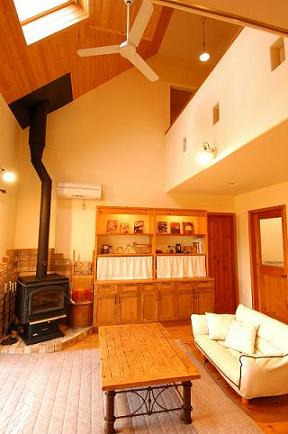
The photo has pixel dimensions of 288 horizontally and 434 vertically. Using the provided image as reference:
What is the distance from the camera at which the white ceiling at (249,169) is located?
104 inches

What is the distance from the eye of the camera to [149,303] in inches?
177

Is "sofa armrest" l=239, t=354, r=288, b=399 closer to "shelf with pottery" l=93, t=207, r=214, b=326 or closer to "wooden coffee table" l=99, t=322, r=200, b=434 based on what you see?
"wooden coffee table" l=99, t=322, r=200, b=434

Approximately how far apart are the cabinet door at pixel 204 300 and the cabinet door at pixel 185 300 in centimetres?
9

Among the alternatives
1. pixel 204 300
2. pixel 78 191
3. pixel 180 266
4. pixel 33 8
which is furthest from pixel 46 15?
pixel 204 300

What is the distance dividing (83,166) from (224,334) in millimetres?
3864

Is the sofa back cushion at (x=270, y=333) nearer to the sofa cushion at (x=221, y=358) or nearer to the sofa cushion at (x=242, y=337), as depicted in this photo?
the sofa cushion at (x=242, y=337)

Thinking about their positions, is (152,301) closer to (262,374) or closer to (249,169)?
(262,374)

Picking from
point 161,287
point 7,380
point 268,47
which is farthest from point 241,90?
point 7,380

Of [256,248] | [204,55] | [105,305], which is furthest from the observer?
[256,248]

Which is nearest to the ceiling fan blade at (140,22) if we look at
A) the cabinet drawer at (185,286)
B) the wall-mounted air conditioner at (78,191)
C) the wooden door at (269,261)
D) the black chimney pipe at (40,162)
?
the black chimney pipe at (40,162)

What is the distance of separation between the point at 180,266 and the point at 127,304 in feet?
4.20

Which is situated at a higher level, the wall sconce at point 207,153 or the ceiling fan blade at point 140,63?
the ceiling fan blade at point 140,63

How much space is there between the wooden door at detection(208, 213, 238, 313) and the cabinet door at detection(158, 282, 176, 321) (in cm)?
124

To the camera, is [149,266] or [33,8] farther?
[149,266]
